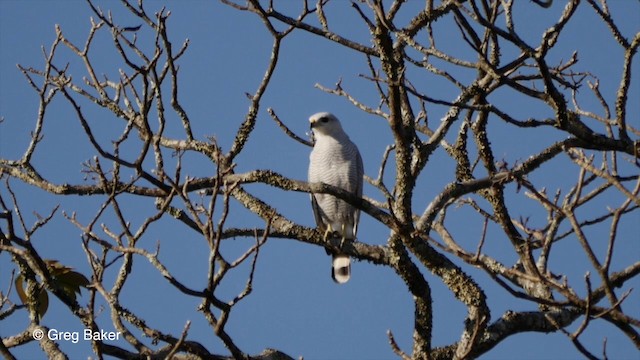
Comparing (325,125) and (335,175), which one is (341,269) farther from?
(325,125)

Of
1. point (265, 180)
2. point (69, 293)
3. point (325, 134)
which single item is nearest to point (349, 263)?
point (325, 134)

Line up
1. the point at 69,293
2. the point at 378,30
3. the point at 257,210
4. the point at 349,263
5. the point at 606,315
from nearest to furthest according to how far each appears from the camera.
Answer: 1. the point at 606,315
2. the point at 378,30
3. the point at 69,293
4. the point at 257,210
5. the point at 349,263

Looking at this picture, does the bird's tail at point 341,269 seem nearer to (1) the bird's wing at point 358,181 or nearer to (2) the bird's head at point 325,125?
(1) the bird's wing at point 358,181

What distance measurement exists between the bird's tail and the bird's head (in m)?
1.13

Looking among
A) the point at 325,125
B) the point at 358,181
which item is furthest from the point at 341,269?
the point at 325,125

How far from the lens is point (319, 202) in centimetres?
745

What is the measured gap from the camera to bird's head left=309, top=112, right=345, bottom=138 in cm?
753

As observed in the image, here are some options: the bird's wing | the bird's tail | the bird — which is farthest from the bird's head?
the bird's tail

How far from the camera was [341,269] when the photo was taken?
718cm

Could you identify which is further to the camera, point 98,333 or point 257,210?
point 257,210

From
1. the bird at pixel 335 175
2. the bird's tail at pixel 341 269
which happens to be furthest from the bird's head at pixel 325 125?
the bird's tail at pixel 341 269

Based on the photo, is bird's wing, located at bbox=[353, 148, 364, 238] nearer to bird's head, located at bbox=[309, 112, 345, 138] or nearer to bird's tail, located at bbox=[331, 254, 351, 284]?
bird's head, located at bbox=[309, 112, 345, 138]

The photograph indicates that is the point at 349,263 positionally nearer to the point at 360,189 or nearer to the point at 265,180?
the point at 360,189

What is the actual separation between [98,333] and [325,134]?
13.5 ft
